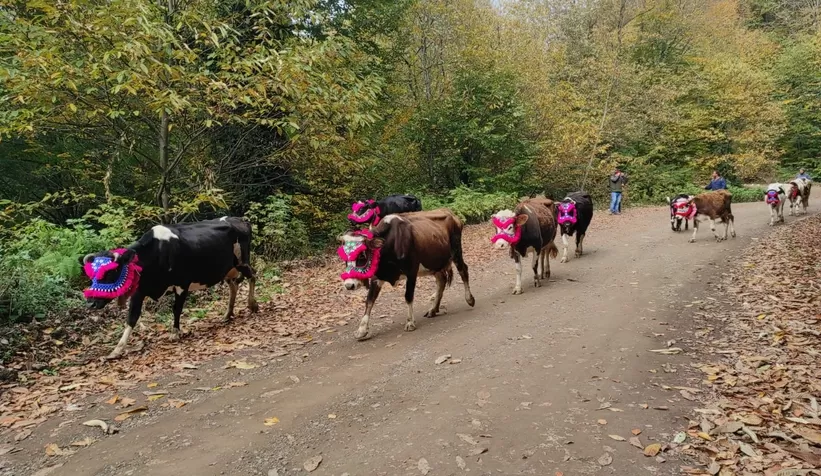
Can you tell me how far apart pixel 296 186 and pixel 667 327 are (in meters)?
11.0

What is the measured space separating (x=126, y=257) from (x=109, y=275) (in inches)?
12.3

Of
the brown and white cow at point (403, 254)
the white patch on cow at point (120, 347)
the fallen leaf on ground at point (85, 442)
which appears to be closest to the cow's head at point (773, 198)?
the brown and white cow at point (403, 254)

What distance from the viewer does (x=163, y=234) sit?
23.2ft

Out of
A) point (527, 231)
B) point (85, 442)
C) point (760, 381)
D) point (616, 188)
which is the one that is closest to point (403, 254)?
point (527, 231)

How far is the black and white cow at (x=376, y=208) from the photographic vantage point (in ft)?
41.4

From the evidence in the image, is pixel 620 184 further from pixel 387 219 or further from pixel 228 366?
pixel 228 366

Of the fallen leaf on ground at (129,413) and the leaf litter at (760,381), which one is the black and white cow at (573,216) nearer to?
the leaf litter at (760,381)

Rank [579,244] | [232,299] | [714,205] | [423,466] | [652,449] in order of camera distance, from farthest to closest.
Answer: [714,205] → [579,244] → [232,299] → [652,449] → [423,466]

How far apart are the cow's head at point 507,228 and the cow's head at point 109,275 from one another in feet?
19.6

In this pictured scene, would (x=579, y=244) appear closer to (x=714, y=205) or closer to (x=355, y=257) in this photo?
(x=714, y=205)

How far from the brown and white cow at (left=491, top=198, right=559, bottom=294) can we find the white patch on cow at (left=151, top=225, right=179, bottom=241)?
5.49 m

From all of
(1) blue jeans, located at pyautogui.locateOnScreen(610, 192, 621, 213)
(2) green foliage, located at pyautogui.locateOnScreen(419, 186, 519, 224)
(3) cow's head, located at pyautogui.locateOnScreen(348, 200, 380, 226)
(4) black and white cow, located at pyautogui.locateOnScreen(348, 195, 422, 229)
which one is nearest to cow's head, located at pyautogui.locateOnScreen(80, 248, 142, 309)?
(4) black and white cow, located at pyautogui.locateOnScreen(348, 195, 422, 229)

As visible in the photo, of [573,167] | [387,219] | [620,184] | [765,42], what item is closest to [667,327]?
[387,219]

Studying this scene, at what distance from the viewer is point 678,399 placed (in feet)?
15.5
